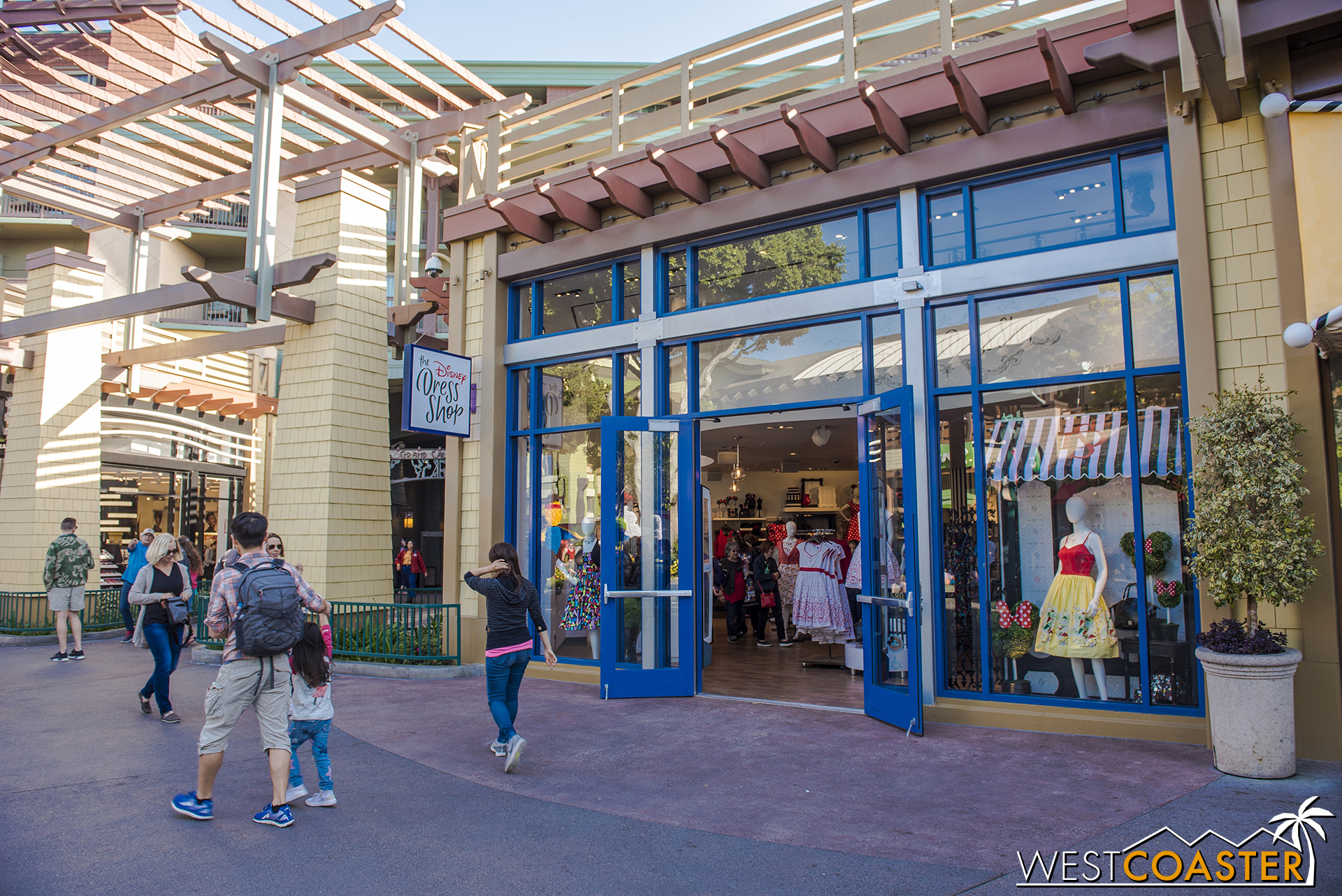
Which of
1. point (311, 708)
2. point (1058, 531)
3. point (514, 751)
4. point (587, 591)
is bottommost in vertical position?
point (514, 751)

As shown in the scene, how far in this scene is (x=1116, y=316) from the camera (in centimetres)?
727

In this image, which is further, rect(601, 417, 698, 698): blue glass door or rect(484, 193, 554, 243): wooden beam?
rect(484, 193, 554, 243): wooden beam

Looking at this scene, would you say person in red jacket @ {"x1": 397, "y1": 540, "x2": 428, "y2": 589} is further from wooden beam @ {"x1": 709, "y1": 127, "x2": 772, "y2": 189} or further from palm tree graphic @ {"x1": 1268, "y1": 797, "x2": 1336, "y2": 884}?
palm tree graphic @ {"x1": 1268, "y1": 797, "x2": 1336, "y2": 884}

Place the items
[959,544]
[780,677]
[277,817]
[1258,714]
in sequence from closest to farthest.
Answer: [277,817] → [1258,714] → [959,544] → [780,677]

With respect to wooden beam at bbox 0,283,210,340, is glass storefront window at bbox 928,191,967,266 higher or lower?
lower

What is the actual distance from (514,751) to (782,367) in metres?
4.75

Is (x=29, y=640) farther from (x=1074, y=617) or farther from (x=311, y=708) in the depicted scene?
(x=1074, y=617)

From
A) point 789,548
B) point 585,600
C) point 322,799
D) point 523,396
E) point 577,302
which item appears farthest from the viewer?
point 789,548

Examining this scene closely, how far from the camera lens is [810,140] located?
8.16 metres

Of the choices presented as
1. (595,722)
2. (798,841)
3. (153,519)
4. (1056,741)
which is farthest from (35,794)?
(153,519)

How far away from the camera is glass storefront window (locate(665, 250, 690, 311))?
9.69m

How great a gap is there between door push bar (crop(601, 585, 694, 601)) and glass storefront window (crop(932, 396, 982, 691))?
2592 millimetres

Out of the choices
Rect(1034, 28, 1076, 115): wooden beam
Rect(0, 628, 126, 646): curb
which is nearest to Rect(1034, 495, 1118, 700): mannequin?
Rect(1034, 28, 1076, 115): wooden beam

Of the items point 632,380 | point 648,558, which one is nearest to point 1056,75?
point 632,380
